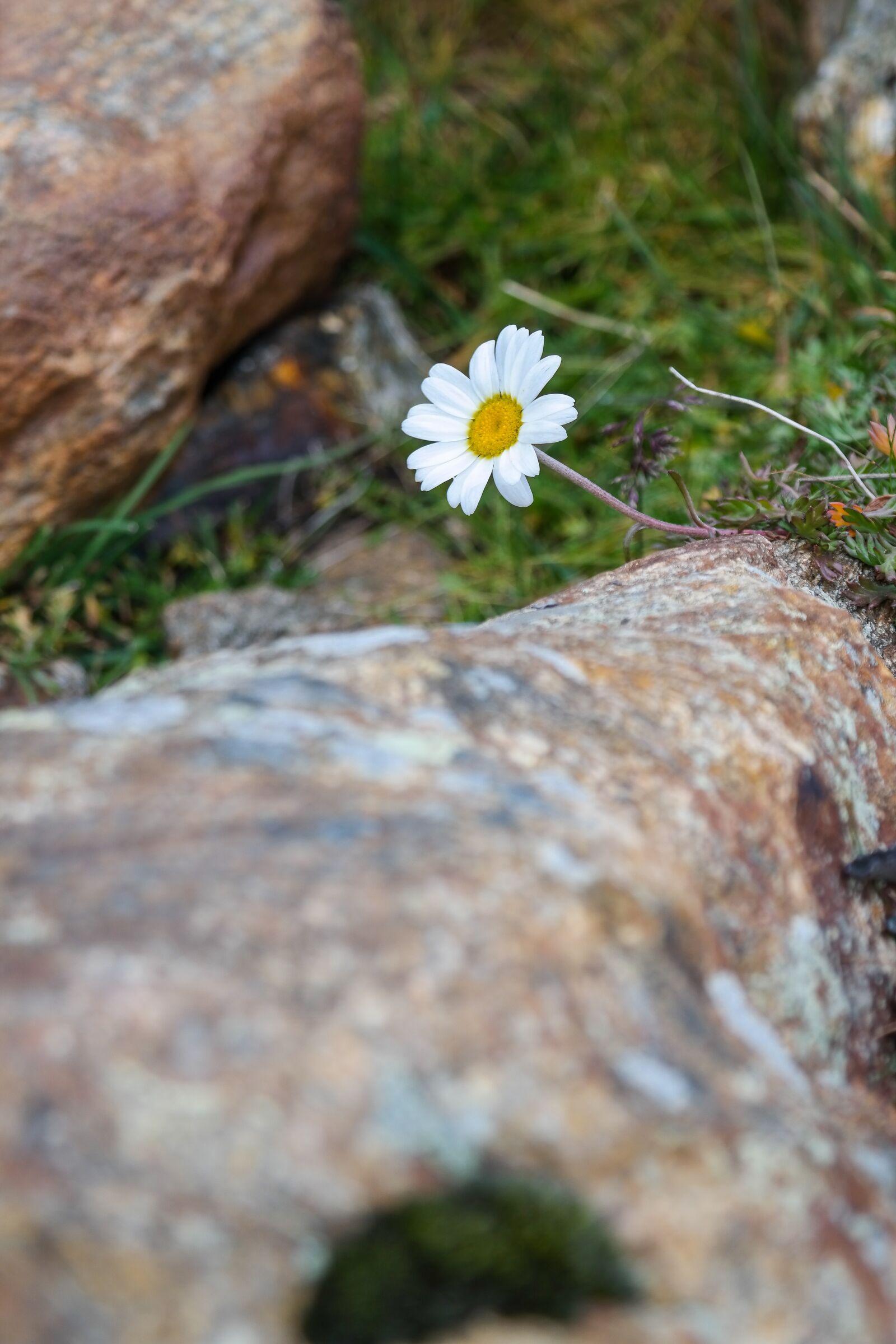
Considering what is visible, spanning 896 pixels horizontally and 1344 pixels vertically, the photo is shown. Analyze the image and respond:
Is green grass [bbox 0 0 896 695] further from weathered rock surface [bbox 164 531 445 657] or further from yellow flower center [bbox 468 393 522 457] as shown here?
yellow flower center [bbox 468 393 522 457]

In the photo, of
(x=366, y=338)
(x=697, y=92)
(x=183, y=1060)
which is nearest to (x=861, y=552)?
(x=183, y=1060)

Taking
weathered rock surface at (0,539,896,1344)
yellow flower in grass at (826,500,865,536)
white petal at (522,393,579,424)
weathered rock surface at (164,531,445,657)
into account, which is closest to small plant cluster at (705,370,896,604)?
yellow flower in grass at (826,500,865,536)

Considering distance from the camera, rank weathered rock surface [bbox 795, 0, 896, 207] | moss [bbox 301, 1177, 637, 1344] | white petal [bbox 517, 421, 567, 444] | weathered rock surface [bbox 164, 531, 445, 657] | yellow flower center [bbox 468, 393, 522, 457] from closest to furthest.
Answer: moss [bbox 301, 1177, 637, 1344], white petal [bbox 517, 421, 567, 444], yellow flower center [bbox 468, 393, 522, 457], weathered rock surface [bbox 164, 531, 445, 657], weathered rock surface [bbox 795, 0, 896, 207]

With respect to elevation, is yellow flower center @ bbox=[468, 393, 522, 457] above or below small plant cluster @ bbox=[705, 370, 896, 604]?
above

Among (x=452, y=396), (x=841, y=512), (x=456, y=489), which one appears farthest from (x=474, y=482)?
(x=841, y=512)

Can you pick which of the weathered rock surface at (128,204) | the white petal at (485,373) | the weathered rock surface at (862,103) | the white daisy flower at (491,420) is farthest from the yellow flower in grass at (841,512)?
the weathered rock surface at (862,103)

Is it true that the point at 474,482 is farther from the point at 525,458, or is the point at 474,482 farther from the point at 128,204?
the point at 128,204

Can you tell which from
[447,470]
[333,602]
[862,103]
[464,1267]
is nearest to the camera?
[464,1267]

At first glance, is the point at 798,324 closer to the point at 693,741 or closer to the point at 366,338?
the point at 366,338
